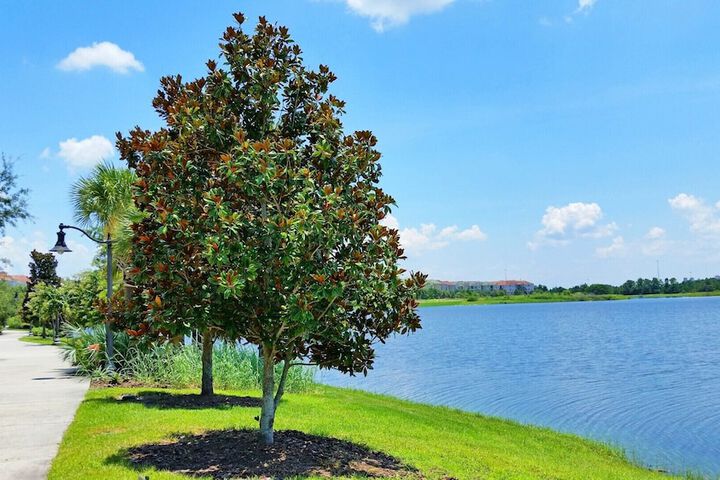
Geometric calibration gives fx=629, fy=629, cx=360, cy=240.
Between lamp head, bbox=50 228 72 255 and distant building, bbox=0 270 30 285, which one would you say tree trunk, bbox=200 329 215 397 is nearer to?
lamp head, bbox=50 228 72 255

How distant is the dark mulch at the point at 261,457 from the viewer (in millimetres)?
7281

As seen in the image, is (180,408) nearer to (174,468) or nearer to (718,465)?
(174,468)

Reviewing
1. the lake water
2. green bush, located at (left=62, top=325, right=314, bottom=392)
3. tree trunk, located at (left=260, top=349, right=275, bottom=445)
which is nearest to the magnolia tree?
tree trunk, located at (left=260, top=349, right=275, bottom=445)

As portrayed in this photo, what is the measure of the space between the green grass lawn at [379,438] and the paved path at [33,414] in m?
0.28

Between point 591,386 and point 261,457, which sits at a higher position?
point 261,457

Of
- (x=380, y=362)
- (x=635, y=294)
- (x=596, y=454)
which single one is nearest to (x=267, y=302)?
(x=596, y=454)

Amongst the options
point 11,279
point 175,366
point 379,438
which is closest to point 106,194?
point 175,366

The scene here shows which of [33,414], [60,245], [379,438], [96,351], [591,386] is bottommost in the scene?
[591,386]

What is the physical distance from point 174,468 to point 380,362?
26853mm

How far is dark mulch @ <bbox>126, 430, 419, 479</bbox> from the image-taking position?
7.28 m

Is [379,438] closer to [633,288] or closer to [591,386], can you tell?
[591,386]

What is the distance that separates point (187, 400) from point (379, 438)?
4713 mm

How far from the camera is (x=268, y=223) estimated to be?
7020mm

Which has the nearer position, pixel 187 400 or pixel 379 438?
pixel 379 438
